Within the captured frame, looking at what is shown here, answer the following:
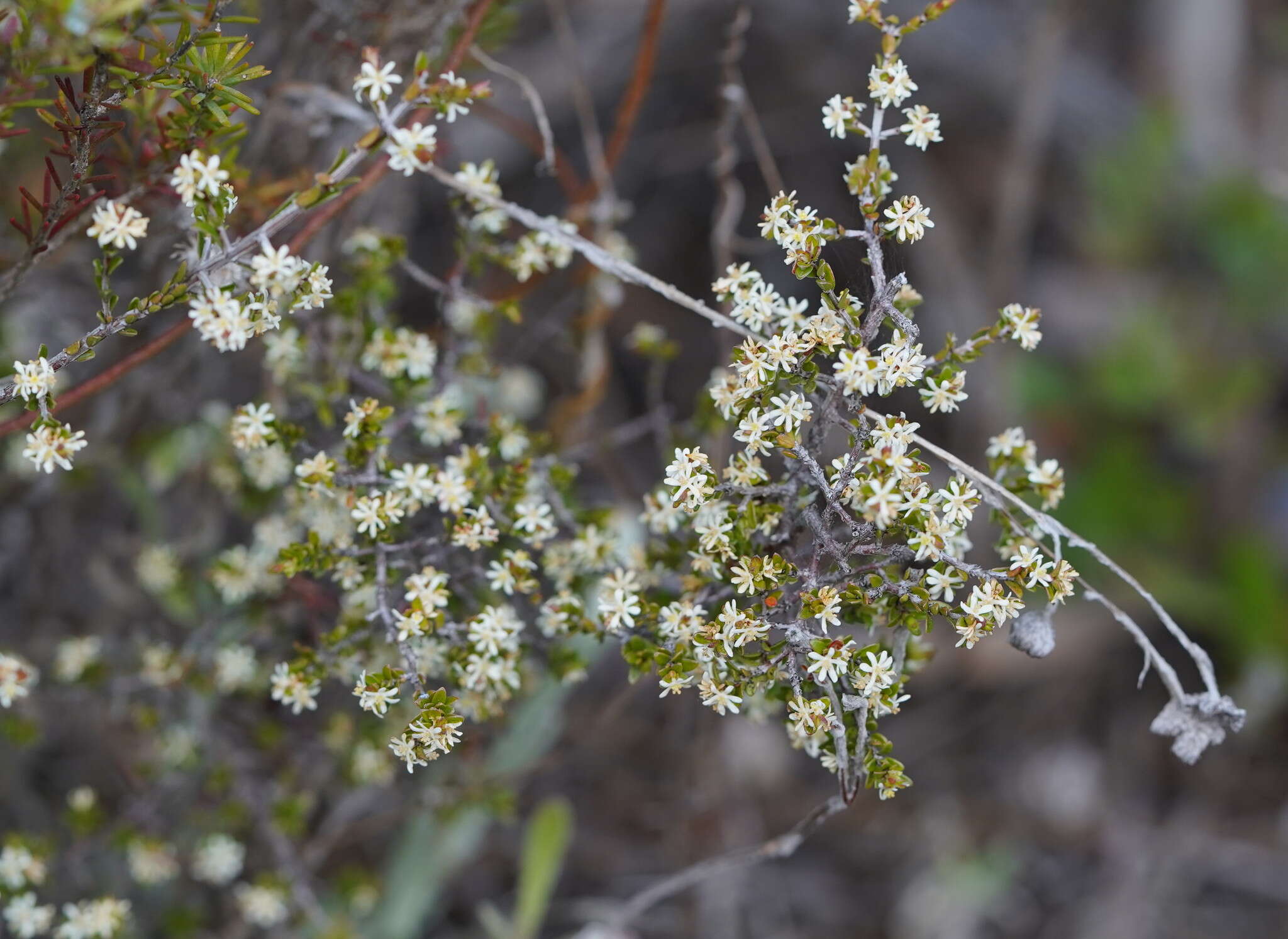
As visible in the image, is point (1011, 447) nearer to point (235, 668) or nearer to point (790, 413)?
point (790, 413)

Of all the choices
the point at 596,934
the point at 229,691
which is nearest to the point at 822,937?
the point at 596,934

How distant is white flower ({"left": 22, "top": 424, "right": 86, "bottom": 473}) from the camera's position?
1.44 m

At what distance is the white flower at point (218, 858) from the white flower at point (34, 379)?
46.4 inches

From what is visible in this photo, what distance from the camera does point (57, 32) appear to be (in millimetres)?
1208

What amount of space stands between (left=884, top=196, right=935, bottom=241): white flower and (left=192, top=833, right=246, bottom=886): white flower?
1.79 meters

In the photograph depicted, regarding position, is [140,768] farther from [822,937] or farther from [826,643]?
[822,937]

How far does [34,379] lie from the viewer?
56.5 inches

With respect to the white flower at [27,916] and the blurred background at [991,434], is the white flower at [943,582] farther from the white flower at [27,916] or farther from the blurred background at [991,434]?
the white flower at [27,916]

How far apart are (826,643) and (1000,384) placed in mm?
2405

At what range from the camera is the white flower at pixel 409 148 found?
4.89ft

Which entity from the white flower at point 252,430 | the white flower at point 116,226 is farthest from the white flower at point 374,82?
→ the white flower at point 252,430

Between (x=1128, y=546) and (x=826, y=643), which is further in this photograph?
(x=1128, y=546)

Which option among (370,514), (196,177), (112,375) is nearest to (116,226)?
(196,177)

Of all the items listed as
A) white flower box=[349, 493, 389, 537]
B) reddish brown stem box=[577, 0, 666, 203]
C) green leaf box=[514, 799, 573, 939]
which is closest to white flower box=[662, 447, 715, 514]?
white flower box=[349, 493, 389, 537]
